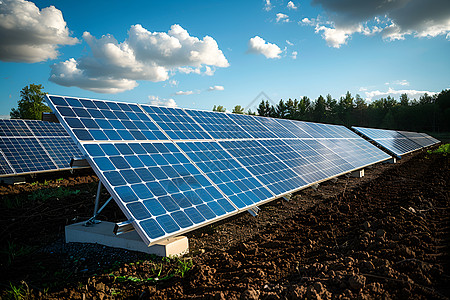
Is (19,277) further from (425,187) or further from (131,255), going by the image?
(425,187)

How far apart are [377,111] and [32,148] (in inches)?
4234

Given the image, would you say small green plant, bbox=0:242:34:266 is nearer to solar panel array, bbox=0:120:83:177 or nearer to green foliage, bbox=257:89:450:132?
solar panel array, bbox=0:120:83:177

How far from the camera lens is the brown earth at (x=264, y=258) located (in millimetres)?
5523

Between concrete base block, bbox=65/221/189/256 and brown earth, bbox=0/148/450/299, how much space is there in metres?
0.24

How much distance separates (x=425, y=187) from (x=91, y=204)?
59.4 ft

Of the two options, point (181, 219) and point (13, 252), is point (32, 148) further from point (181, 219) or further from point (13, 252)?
point (181, 219)

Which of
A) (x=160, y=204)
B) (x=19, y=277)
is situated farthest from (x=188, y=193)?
(x=19, y=277)

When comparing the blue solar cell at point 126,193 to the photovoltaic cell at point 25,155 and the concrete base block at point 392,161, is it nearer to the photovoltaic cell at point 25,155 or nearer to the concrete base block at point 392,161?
the photovoltaic cell at point 25,155

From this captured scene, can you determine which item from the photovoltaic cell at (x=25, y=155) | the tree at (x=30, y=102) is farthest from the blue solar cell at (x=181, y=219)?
the tree at (x=30, y=102)

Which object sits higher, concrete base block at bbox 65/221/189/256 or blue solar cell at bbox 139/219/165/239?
blue solar cell at bbox 139/219/165/239

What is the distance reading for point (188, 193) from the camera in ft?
28.6

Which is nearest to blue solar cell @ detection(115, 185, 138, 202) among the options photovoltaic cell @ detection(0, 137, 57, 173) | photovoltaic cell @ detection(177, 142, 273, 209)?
photovoltaic cell @ detection(177, 142, 273, 209)

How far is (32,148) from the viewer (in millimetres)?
22453

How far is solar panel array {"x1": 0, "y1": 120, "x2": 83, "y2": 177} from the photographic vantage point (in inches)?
781
